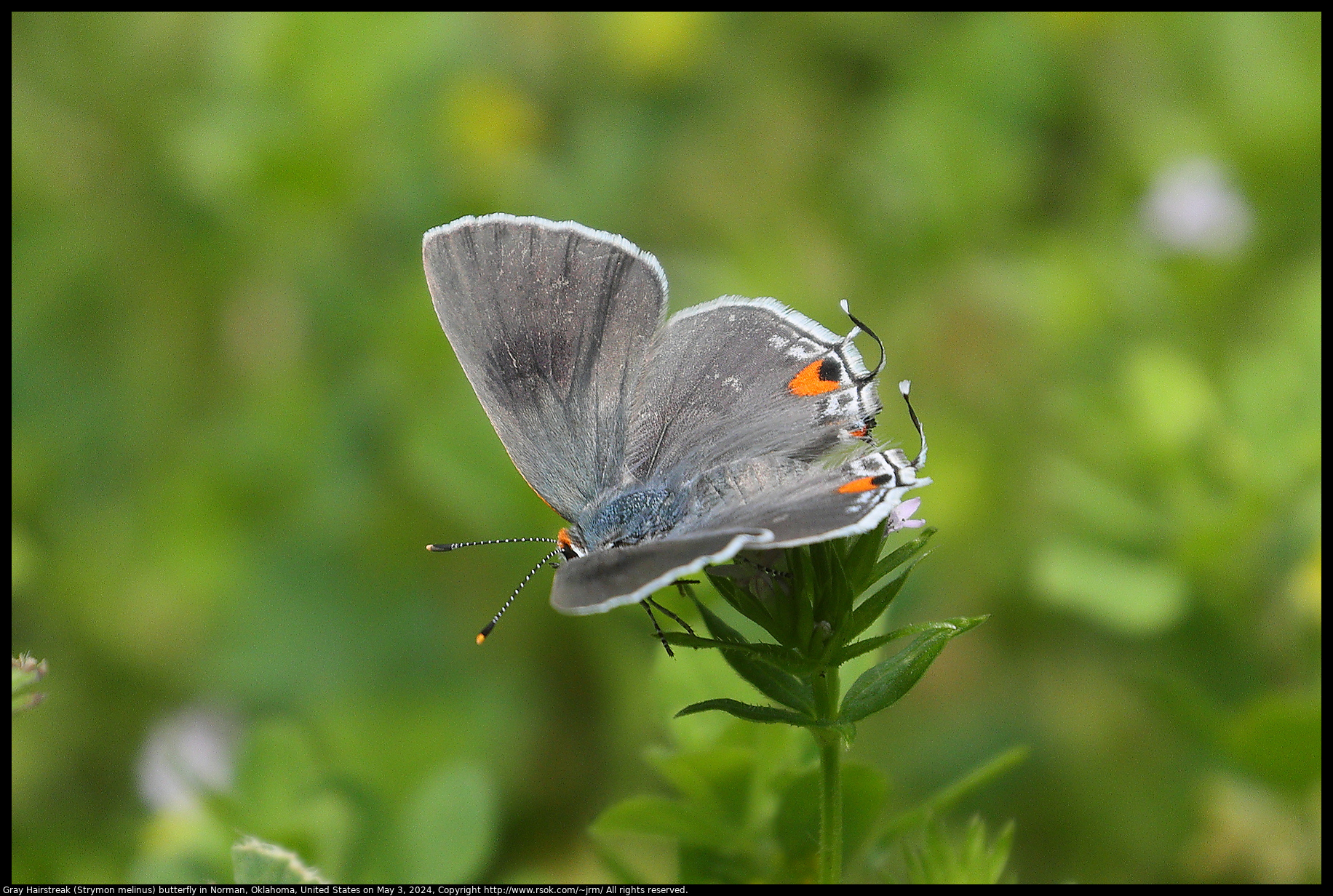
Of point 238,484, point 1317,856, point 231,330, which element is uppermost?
point 231,330

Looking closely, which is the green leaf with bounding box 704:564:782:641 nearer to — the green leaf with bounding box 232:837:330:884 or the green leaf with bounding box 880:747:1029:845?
the green leaf with bounding box 880:747:1029:845

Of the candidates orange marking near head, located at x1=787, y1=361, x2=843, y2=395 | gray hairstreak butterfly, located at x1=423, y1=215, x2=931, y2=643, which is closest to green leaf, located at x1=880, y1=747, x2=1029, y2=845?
gray hairstreak butterfly, located at x1=423, y1=215, x2=931, y2=643

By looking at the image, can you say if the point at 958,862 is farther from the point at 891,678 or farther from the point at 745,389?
the point at 745,389

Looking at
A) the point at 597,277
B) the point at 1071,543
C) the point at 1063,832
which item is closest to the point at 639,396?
the point at 597,277

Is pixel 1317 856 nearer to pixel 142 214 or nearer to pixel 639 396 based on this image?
pixel 639 396

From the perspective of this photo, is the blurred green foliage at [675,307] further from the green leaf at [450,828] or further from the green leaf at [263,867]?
the green leaf at [263,867]

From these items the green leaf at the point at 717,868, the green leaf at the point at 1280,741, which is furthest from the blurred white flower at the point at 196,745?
the green leaf at the point at 1280,741
